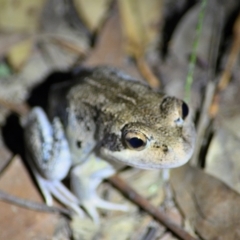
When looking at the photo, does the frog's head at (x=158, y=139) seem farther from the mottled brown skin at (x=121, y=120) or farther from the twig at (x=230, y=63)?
the twig at (x=230, y=63)

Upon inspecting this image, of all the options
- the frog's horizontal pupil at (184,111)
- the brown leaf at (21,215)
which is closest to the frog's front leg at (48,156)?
the brown leaf at (21,215)

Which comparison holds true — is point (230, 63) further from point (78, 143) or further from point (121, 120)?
point (78, 143)

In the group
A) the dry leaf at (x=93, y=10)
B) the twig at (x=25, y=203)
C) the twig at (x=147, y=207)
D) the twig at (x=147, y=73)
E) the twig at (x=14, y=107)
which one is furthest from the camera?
the dry leaf at (x=93, y=10)

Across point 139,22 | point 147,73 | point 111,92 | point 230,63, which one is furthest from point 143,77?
point 111,92

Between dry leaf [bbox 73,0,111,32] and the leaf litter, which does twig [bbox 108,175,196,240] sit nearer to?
the leaf litter

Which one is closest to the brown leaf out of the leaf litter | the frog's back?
the leaf litter

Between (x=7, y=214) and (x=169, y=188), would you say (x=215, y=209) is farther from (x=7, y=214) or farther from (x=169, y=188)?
(x=7, y=214)
